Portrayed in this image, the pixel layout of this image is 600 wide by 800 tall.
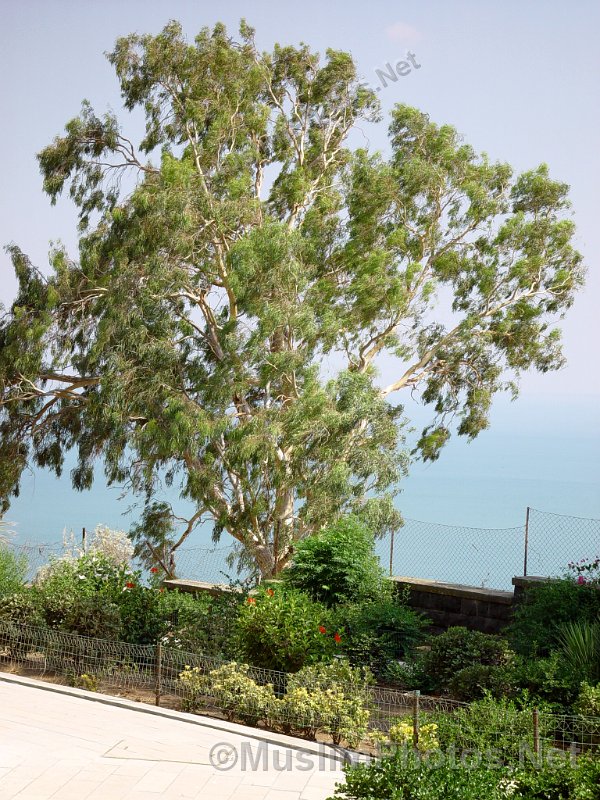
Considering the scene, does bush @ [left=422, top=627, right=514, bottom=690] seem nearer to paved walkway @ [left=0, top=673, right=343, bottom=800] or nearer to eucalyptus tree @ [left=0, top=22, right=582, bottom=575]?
paved walkway @ [left=0, top=673, right=343, bottom=800]

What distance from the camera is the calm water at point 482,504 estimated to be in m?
13.7

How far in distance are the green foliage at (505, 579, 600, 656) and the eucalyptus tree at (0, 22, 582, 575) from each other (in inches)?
156

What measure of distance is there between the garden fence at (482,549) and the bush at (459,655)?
2867 millimetres

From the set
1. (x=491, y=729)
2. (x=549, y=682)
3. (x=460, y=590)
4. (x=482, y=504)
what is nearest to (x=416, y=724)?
(x=491, y=729)

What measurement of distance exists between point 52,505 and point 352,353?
188 feet

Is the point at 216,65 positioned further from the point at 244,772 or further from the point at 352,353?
the point at 244,772

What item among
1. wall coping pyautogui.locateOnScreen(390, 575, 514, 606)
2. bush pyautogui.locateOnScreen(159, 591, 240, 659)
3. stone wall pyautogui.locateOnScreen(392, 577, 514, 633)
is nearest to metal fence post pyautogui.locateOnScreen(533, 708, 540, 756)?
bush pyautogui.locateOnScreen(159, 591, 240, 659)

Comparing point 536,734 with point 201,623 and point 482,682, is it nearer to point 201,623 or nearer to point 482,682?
point 482,682

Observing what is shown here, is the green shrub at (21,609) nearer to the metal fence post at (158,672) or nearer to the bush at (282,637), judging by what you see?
the metal fence post at (158,672)

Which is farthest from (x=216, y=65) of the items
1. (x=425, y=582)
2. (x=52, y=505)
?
(x=52, y=505)

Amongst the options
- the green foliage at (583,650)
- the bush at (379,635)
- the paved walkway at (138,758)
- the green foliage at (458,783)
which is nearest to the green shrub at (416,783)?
the green foliage at (458,783)

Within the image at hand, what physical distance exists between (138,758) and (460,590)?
235 inches

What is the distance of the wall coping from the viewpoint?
490 inches

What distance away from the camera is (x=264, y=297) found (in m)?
14.8
